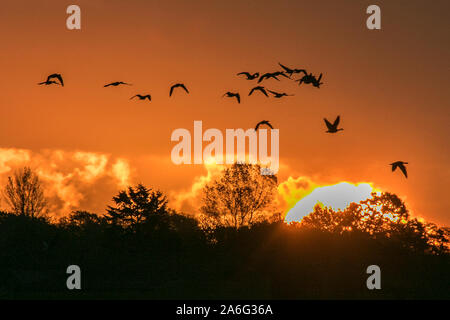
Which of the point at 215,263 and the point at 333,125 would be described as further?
the point at 215,263

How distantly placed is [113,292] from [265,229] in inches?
593

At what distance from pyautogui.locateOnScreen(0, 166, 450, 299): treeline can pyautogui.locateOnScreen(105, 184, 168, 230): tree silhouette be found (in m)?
1.40

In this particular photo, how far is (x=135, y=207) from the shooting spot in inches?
3194

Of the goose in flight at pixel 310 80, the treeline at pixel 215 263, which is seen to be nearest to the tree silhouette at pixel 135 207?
the treeline at pixel 215 263

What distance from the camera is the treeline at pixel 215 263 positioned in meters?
56.0

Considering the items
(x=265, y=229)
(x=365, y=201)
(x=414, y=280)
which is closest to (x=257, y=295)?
(x=265, y=229)

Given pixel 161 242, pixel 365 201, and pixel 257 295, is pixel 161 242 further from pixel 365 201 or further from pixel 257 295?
pixel 365 201

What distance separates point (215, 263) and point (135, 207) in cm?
2550

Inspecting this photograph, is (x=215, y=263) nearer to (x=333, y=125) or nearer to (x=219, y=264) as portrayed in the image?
(x=219, y=264)

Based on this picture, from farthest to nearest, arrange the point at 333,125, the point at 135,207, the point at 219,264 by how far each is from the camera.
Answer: the point at 135,207 < the point at 219,264 < the point at 333,125

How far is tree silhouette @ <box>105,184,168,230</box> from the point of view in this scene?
259ft

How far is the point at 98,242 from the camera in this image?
238 feet

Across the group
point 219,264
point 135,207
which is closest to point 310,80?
point 219,264

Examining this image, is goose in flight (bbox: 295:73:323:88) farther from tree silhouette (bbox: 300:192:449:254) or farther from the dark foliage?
tree silhouette (bbox: 300:192:449:254)
